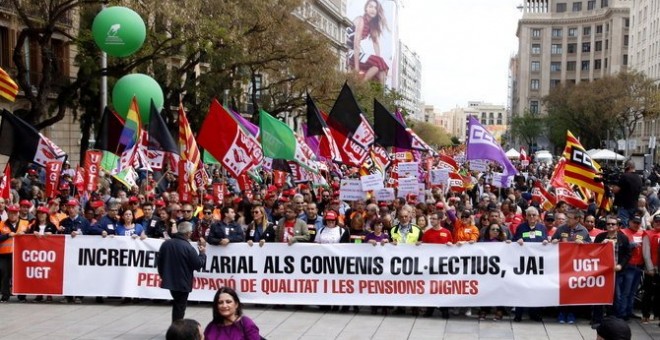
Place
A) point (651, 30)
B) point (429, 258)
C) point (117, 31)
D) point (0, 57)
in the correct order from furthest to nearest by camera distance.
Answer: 1. point (651, 30)
2. point (0, 57)
3. point (117, 31)
4. point (429, 258)

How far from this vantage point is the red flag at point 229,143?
569 inches

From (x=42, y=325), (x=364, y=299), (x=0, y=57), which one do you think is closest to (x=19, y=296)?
(x=42, y=325)

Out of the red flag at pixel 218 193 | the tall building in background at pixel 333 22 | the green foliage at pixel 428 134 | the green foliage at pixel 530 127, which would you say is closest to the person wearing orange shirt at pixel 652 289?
the red flag at pixel 218 193

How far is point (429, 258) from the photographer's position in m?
11.0

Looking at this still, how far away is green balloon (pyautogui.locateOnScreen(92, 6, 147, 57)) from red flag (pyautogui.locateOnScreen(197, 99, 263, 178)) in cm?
469

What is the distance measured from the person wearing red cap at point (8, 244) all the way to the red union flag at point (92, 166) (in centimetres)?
402

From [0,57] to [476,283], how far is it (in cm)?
2473

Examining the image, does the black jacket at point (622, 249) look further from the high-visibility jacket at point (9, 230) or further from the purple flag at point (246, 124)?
the high-visibility jacket at point (9, 230)

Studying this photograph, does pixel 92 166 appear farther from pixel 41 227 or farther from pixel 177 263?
pixel 177 263

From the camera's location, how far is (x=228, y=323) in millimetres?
5566

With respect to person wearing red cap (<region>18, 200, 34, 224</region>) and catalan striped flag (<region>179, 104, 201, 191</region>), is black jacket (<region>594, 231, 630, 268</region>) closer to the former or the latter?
catalan striped flag (<region>179, 104, 201, 191</region>)

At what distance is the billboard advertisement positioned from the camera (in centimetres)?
13271

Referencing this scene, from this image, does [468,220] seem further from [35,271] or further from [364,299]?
[35,271]

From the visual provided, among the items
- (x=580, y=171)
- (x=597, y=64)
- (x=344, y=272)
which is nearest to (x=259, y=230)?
(x=344, y=272)
